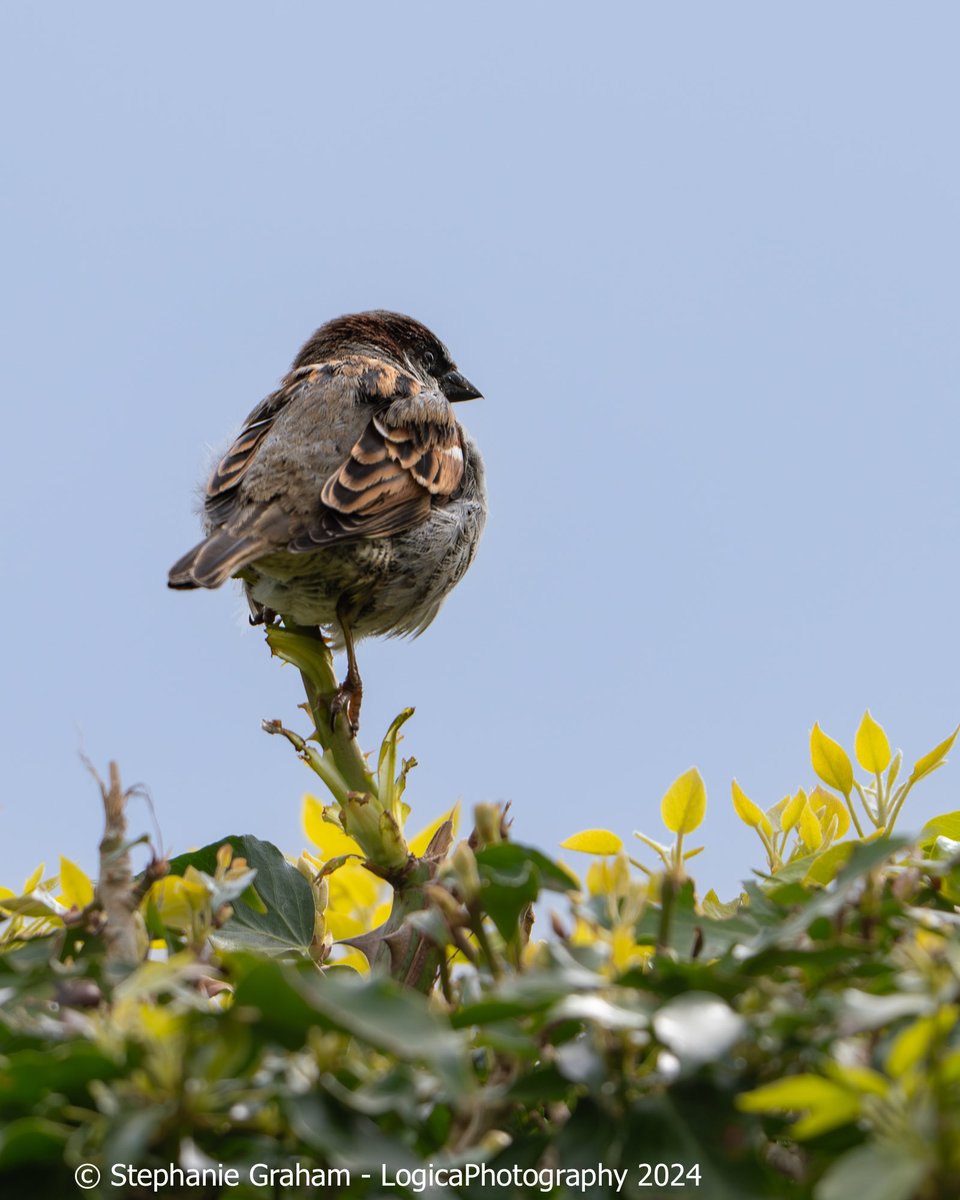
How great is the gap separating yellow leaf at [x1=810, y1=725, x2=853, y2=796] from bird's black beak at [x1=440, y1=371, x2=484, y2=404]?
367 centimetres

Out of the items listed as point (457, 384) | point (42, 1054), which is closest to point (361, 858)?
point (42, 1054)

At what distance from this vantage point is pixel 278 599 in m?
4.03

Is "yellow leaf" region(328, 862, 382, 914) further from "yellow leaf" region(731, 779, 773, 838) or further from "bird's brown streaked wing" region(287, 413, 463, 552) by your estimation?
"bird's brown streaked wing" region(287, 413, 463, 552)

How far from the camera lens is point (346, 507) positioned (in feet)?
13.2

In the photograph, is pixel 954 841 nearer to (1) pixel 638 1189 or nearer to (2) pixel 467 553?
(1) pixel 638 1189

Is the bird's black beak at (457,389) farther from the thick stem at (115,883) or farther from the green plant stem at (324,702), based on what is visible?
the thick stem at (115,883)

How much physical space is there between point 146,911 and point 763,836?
1.04 metres

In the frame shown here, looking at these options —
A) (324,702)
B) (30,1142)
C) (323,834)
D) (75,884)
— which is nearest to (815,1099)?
(30,1142)

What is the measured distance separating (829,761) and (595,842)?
413 mm

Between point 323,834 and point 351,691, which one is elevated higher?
point 351,691

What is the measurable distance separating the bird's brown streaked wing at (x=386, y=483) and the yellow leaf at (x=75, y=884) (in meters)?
2.34

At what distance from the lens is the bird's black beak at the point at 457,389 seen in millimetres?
5469

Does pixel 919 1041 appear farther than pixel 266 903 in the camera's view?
No

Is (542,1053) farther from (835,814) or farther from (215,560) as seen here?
(215,560)
